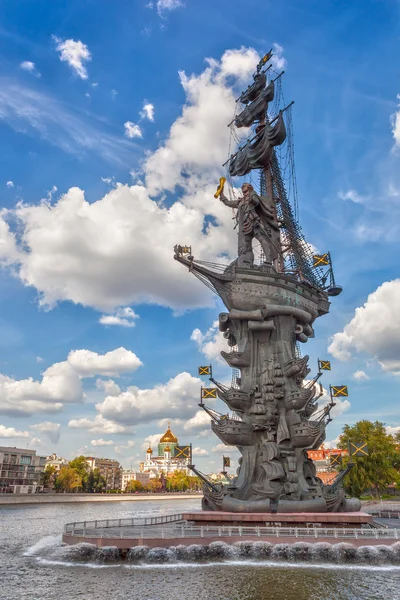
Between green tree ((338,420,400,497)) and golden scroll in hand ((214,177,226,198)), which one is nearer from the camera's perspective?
golden scroll in hand ((214,177,226,198))

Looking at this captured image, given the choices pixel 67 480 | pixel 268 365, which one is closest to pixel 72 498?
pixel 67 480

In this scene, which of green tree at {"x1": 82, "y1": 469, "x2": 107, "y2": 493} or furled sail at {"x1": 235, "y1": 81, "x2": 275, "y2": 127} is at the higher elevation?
furled sail at {"x1": 235, "y1": 81, "x2": 275, "y2": 127}

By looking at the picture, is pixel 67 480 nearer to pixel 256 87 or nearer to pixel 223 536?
pixel 256 87

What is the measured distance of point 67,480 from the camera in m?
136

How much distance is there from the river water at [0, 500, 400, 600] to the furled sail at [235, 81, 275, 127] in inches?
1961

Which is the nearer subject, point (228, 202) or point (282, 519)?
point (282, 519)

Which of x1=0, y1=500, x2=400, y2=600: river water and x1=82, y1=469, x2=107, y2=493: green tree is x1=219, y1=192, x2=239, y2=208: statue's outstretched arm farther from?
x1=82, y1=469, x2=107, y2=493: green tree

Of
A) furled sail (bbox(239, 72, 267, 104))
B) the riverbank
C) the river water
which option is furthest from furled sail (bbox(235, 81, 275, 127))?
the riverbank

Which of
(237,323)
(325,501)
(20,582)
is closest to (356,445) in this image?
(325,501)

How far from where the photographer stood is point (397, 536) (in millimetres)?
27578

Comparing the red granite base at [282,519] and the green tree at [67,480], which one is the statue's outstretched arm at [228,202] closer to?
the red granite base at [282,519]

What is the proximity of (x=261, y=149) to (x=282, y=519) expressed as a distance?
3965 cm

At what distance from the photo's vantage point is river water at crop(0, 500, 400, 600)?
67.7ft

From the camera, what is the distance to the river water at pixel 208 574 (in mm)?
20625
